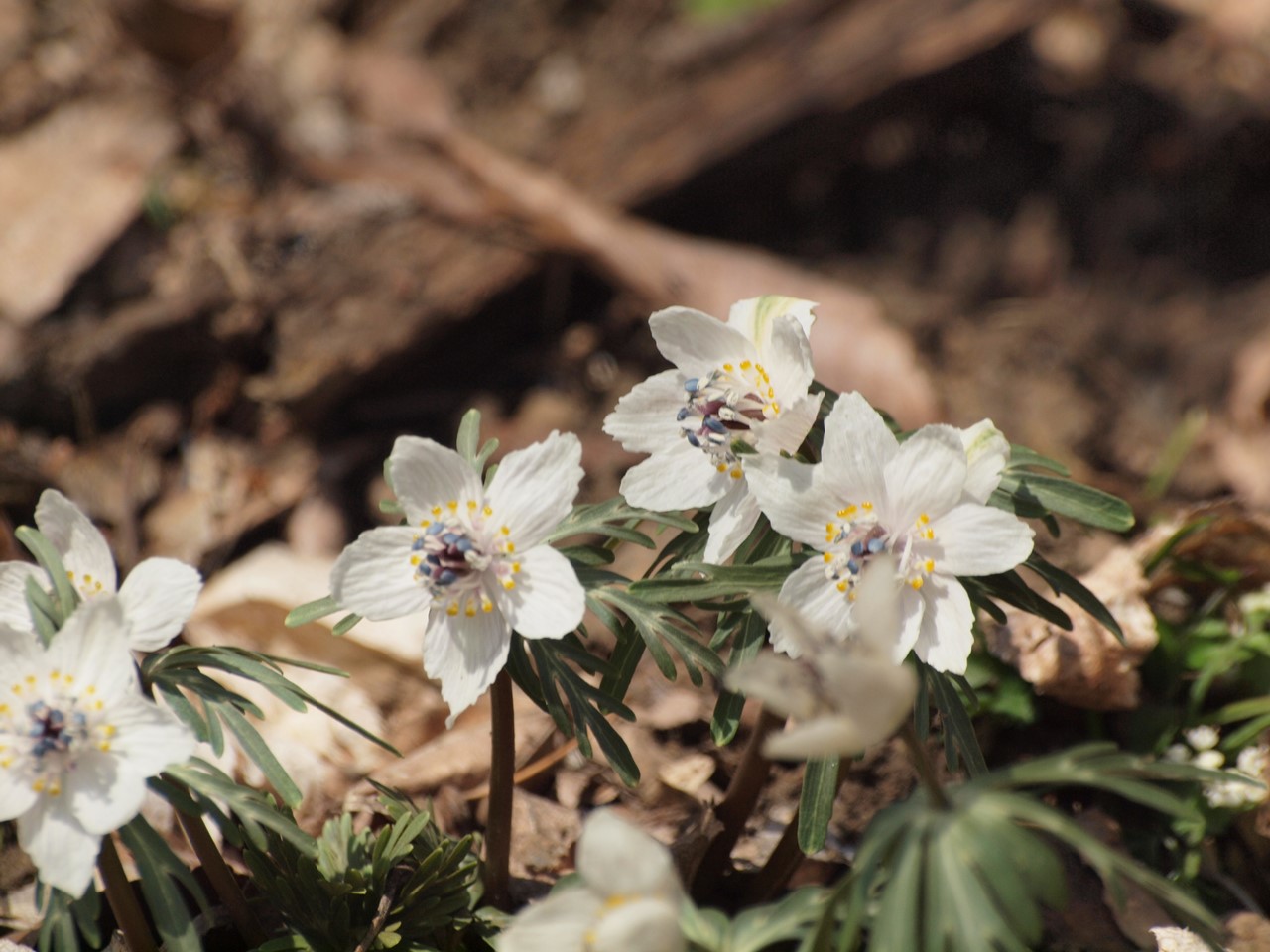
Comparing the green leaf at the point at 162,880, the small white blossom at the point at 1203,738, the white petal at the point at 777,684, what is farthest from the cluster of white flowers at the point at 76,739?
the small white blossom at the point at 1203,738

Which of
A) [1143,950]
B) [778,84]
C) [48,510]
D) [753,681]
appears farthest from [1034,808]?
[778,84]

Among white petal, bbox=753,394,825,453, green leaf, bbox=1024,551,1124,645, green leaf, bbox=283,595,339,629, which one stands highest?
white petal, bbox=753,394,825,453

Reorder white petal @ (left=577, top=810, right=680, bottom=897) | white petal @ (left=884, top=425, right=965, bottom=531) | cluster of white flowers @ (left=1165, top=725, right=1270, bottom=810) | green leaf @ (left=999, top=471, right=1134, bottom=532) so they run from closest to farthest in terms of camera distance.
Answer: white petal @ (left=577, top=810, right=680, bottom=897) < white petal @ (left=884, top=425, right=965, bottom=531) < green leaf @ (left=999, top=471, right=1134, bottom=532) < cluster of white flowers @ (left=1165, top=725, right=1270, bottom=810)

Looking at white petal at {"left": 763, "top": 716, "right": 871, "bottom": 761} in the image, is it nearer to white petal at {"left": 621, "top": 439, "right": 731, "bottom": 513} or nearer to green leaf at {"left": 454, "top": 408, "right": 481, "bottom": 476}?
white petal at {"left": 621, "top": 439, "right": 731, "bottom": 513}

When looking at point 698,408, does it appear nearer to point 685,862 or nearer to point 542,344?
point 685,862

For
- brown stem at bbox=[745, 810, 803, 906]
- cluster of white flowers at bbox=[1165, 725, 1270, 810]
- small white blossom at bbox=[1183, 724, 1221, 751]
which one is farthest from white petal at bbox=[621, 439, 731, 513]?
small white blossom at bbox=[1183, 724, 1221, 751]

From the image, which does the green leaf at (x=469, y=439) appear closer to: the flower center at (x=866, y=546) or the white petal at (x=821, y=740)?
the flower center at (x=866, y=546)
